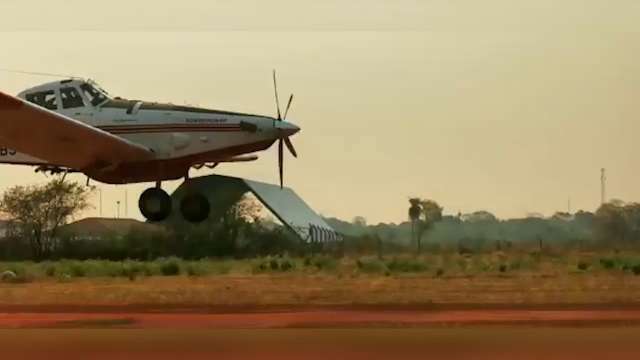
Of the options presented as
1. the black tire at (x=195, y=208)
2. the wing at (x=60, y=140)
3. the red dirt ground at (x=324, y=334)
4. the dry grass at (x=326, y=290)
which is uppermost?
the wing at (x=60, y=140)

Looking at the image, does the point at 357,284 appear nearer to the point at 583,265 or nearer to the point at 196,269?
the point at 196,269

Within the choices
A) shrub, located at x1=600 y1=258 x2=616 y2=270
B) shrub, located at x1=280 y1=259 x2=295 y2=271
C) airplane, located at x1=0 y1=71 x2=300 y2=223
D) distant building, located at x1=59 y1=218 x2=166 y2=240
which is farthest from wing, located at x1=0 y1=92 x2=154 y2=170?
distant building, located at x1=59 y1=218 x2=166 y2=240

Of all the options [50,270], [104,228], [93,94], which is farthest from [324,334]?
[104,228]

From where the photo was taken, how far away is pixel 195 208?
3416 cm

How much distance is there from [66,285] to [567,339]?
1107 inches

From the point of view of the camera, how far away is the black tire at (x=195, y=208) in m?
34.2

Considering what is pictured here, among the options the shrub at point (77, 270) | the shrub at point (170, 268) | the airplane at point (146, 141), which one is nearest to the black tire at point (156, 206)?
the airplane at point (146, 141)

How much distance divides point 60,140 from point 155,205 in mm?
2884

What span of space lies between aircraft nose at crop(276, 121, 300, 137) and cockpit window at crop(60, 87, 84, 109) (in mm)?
5255

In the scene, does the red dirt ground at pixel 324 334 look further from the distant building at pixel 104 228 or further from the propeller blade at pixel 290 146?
the distant building at pixel 104 228

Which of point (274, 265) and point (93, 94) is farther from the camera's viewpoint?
point (274, 265)

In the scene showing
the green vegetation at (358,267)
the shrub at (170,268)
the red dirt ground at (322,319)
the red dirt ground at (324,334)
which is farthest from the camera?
the shrub at (170,268)

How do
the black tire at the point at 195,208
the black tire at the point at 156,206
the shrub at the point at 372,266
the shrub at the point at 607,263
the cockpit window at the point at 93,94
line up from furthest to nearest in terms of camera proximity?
the shrub at the point at 607,263
the shrub at the point at 372,266
the cockpit window at the point at 93,94
the black tire at the point at 195,208
the black tire at the point at 156,206

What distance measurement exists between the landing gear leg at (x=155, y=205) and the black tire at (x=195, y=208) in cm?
78
